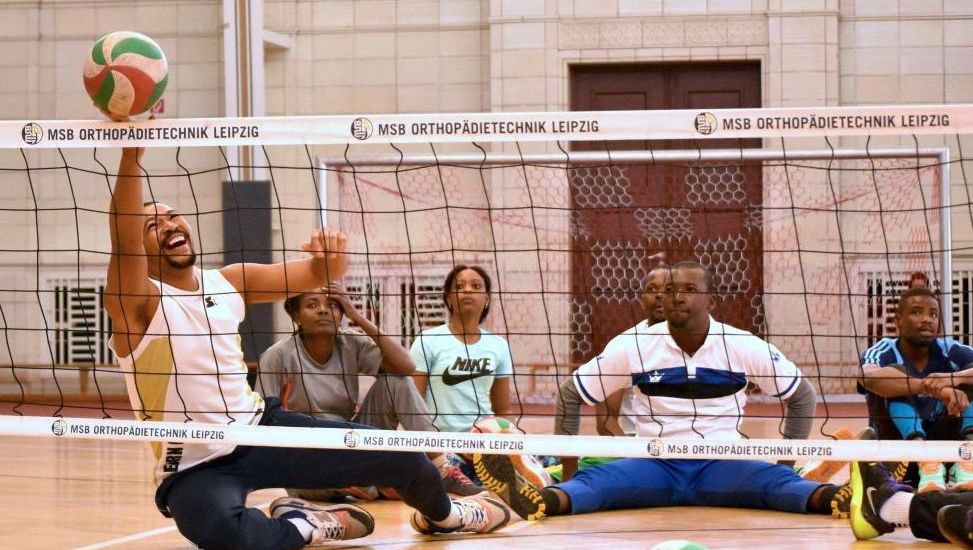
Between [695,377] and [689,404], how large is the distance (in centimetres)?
12

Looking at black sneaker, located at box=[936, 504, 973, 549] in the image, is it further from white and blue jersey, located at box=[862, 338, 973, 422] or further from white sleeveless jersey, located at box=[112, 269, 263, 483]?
white sleeveless jersey, located at box=[112, 269, 263, 483]

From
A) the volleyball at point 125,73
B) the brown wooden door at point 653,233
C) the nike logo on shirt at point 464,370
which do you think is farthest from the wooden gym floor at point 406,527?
the brown wooden door at point 653,233

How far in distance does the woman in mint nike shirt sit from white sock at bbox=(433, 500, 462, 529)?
1703mm

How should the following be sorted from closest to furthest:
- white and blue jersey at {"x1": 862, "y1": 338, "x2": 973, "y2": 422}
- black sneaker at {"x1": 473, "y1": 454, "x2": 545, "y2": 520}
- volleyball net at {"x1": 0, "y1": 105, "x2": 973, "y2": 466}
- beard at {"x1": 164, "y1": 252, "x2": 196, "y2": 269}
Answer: beard at {"x1": 164, "y1": 252, "x2": 196, "y2": 269} < black sneaker at {"x1": 473, "y1": 454, "x2": 545, "y2": 520} < white and blue jersey at {"x1": 862, "y1": 338, "x2": 973, "y2": 422} < volleyball net at {"x1": 0, "y1": 105, "x2": 973, "y2": 466}

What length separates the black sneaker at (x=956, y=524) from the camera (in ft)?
13.3

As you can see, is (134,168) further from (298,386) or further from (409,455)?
(298,386)

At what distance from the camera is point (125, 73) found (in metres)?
4.05

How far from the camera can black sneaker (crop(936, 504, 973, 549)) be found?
4059mm

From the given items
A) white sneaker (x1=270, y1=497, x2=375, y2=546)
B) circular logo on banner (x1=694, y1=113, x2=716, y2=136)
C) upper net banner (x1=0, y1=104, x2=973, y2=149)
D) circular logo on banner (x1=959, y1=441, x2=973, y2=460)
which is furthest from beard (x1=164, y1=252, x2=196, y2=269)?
circular logo on banner (x1=959, y1=441, x2=973, y2=460)

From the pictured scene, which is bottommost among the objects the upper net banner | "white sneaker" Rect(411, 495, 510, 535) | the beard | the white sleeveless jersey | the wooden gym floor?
the wooden gym floor

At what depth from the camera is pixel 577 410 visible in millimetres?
5711

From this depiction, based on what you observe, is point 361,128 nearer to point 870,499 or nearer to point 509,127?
point 509,127

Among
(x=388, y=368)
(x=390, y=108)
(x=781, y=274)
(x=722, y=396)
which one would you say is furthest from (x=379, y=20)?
(x=722, y=396)

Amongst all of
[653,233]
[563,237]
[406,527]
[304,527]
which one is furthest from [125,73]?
[563,237]
